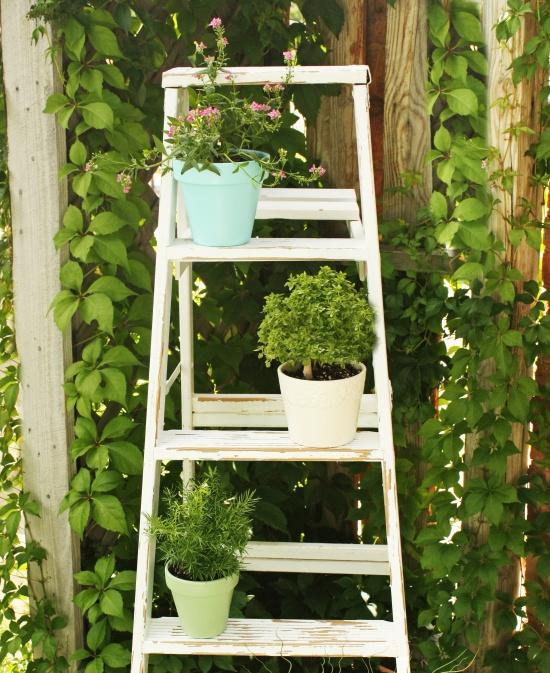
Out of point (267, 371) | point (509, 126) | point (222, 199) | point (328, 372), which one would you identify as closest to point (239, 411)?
point (267, 371)

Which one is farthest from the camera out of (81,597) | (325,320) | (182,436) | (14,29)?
(81,597)

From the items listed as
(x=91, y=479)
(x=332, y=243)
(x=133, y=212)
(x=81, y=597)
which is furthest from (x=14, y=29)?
(x=81, y=597)

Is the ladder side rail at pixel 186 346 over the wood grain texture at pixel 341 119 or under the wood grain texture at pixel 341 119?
under

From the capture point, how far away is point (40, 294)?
7.53ft

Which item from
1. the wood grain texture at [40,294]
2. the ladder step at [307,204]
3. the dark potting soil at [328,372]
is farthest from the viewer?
the wood grain texture at [40,294]

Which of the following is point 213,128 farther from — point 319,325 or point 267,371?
point 267,371

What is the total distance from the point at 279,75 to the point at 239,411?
2.58 feet

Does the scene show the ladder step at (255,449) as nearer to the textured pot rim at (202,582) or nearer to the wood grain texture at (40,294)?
the textured pot rim at (202,582)

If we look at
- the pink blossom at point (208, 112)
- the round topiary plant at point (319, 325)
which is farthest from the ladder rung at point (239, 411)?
the pink blossom at point (208, 112)

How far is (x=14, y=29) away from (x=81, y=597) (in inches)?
50.7

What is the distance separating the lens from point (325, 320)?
1.87 metres

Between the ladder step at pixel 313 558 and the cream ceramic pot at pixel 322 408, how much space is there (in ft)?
1.66

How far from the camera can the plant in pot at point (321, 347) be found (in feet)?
6.12

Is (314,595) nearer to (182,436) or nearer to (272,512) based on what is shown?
(272,512)
